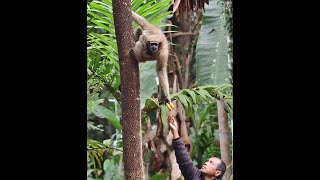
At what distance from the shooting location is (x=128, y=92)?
301cm

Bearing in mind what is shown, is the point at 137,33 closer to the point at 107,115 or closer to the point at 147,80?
the point at 147,80

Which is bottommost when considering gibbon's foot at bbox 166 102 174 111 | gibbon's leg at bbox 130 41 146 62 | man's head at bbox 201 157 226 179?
man's head at bbox 201 157 226 179

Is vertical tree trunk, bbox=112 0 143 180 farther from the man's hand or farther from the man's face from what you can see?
the man's face

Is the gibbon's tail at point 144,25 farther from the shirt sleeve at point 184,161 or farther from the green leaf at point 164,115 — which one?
the shirt sleeve at point 184,161

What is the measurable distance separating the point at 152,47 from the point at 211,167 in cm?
61

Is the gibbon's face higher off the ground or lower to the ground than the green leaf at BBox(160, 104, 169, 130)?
higher

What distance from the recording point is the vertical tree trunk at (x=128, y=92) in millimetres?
3006

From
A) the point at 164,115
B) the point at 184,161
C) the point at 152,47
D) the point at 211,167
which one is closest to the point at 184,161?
the point at 184,161

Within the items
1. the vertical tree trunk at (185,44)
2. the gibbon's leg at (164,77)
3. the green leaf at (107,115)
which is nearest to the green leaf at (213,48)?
the vertical tree trunk at (185,44)

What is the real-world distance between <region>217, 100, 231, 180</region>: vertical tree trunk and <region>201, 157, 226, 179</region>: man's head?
0.02 m

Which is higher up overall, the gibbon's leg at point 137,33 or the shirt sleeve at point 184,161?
the gibbon's leg at point 137,33

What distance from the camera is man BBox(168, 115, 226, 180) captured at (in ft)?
9.95

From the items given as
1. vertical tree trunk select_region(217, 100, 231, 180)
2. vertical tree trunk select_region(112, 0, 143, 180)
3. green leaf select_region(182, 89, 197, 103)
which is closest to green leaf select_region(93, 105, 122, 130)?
vertical tree trunk select_region(112, 0, 143, 180)

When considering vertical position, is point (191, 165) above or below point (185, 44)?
below
